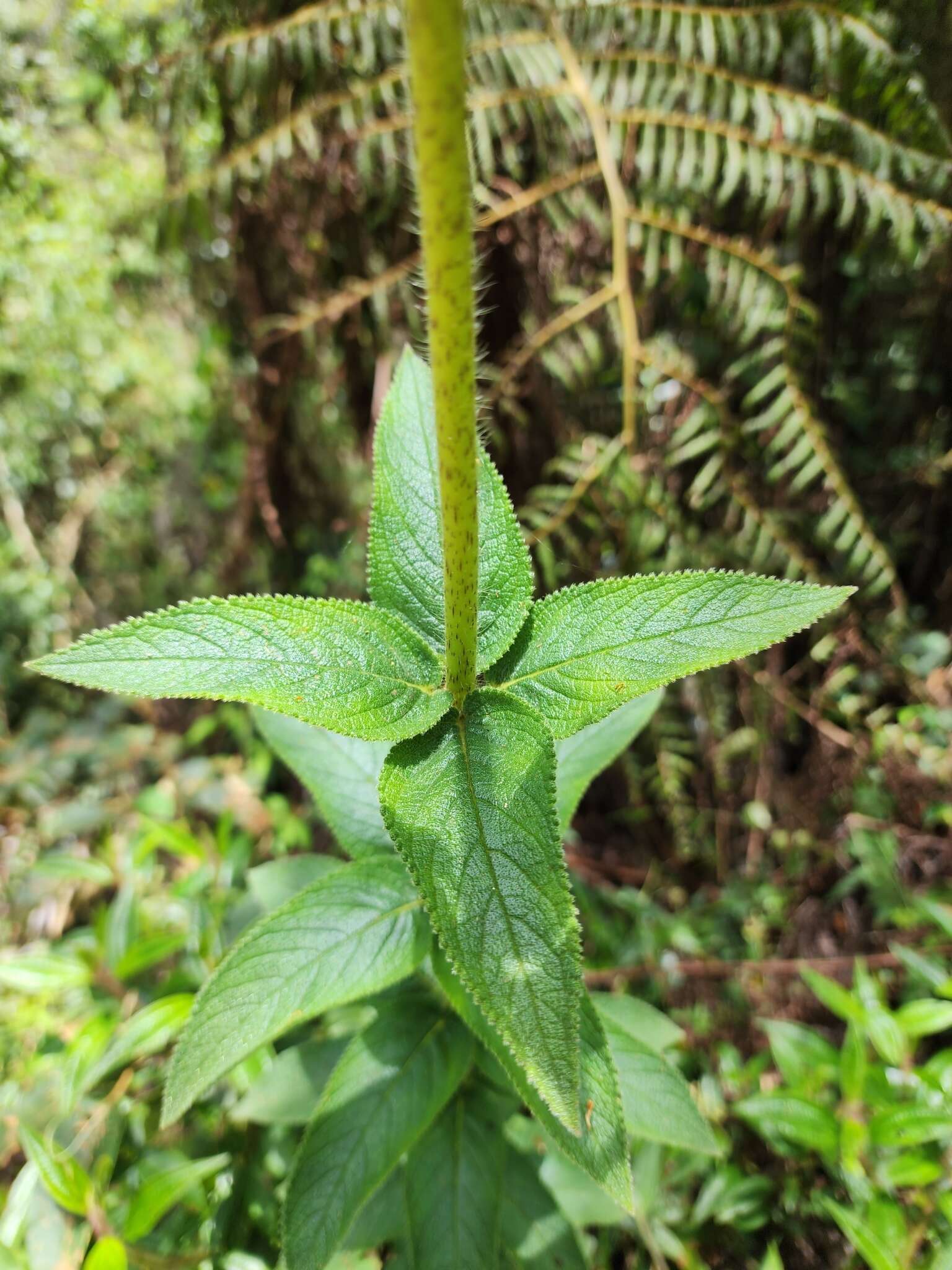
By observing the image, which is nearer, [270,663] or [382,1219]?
[270,663]

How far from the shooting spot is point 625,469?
1.42 m

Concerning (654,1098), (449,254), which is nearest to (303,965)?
(654,1098)

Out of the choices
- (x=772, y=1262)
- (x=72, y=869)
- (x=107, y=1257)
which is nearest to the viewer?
(x=107, y=1257)

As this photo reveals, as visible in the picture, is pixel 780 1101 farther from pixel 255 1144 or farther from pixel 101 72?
pixel 101 72

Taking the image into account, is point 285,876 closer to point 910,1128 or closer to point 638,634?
point 638,634

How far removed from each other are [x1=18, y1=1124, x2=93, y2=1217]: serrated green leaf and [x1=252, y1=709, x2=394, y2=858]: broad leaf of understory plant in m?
0.49

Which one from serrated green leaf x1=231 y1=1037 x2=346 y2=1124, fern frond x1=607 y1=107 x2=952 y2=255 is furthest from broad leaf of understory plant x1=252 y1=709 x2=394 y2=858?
fern frond x1=607 y1=107 x2=952 y2=255

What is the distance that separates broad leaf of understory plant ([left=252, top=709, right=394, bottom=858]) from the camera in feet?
2.77

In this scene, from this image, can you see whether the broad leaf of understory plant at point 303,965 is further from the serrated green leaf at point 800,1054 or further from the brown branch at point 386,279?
the brown branch at point 386,279

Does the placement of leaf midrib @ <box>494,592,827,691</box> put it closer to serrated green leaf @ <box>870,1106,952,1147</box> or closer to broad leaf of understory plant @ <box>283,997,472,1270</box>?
broad leaf of understory plant @ <box>283,997,472,1270</box>

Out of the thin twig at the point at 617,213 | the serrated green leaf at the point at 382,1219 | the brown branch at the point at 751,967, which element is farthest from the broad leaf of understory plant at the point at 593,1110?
the thin twig at the point at 617,213

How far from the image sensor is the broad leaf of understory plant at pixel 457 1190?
2.50 feet

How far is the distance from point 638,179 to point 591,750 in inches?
46.0

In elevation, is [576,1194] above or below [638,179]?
below
